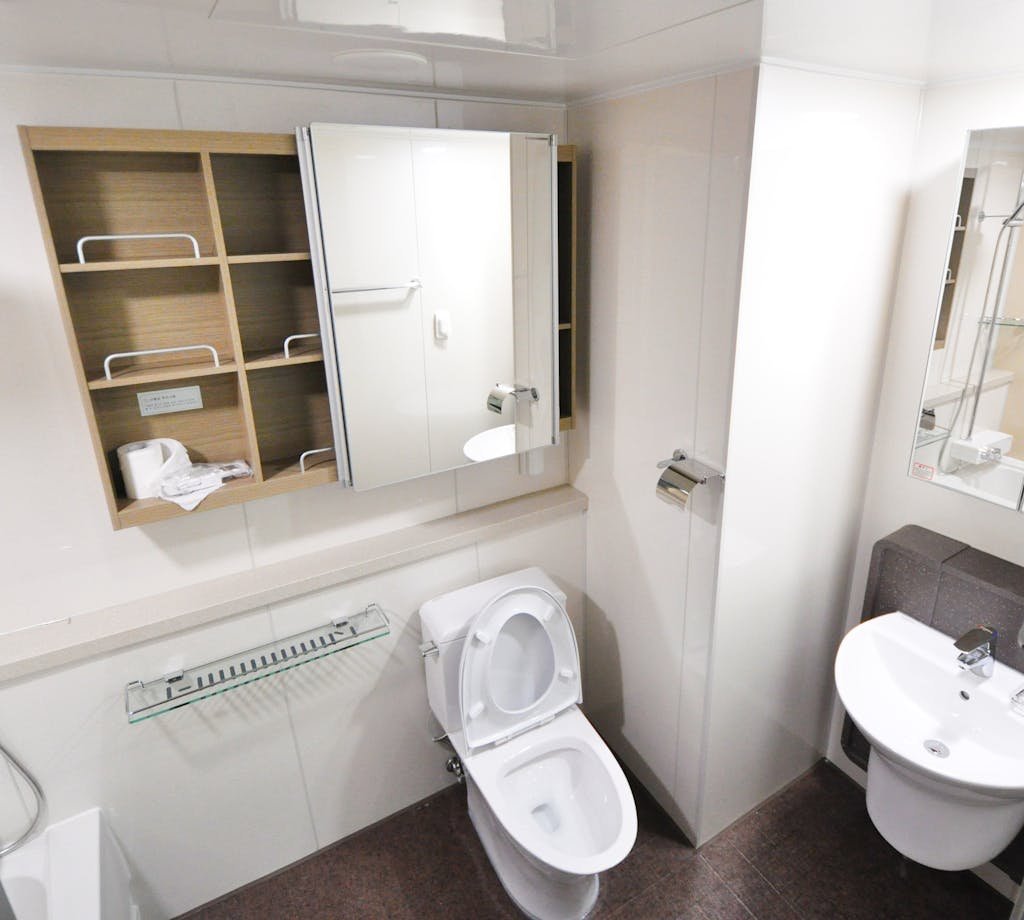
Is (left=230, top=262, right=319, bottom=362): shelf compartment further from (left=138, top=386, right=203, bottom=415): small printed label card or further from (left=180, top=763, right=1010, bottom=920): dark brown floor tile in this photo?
(left=180, top=763, right=1010, bottom=920): dark brown floor tile

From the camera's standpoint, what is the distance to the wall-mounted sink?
56.1 inches

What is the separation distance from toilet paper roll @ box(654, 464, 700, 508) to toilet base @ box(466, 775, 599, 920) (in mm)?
936

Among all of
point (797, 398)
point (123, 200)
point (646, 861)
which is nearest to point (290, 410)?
point (123, 200)

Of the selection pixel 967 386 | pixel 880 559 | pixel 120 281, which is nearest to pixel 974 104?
pixel 967 386

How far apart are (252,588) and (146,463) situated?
0.41 metres

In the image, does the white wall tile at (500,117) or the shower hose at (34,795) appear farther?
the white wall tile at (500,117)

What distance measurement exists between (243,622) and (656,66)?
5.28ft

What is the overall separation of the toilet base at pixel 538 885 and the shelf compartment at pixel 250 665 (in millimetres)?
606

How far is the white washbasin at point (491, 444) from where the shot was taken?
1.91 meters

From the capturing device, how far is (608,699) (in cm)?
233

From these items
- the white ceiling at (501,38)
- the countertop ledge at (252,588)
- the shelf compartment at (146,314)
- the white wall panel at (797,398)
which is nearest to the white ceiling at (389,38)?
the white ceiling at (501,38)

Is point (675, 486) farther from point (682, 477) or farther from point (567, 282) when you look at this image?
point (567, 282)

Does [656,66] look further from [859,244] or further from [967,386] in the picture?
[967,386]

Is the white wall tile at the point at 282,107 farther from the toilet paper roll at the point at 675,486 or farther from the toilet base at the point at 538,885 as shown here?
the toilet base at the point at 538,885
